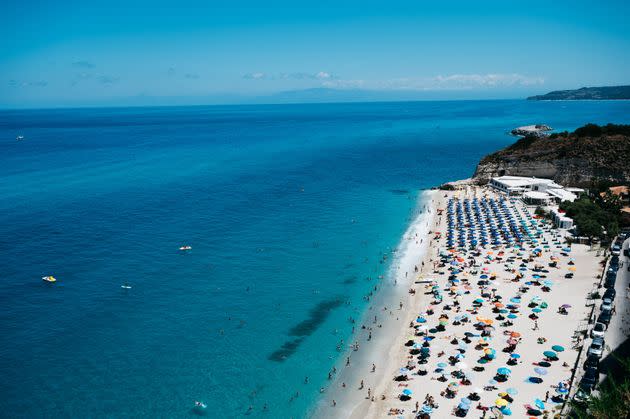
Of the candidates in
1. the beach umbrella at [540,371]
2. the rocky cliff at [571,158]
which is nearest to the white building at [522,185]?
the rocky cliff at [571,158]

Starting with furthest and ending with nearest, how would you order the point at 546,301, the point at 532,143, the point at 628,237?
the point at 532,143
the point at 628,237
the point at 546,301

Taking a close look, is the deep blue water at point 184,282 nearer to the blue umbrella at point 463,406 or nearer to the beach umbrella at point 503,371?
the blue umbrella at point 463,406

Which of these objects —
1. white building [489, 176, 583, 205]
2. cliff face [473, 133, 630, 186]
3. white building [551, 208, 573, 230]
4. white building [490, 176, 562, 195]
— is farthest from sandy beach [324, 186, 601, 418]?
cliff face [473, 133, 630, 186]

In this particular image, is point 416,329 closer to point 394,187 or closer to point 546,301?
point 546,301

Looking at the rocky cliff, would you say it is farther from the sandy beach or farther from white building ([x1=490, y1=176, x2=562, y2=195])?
the sandy beach

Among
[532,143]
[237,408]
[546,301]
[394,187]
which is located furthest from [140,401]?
[532,143]

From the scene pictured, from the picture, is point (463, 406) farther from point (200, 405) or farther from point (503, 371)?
point (200, 405)

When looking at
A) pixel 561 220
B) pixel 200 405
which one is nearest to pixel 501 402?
pixel 200 405
